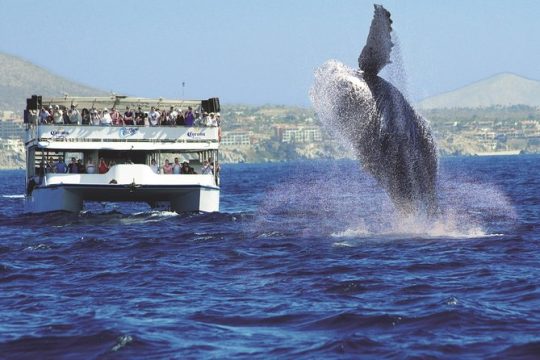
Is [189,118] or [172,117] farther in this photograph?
[172,117]

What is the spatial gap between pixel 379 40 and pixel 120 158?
61.2 ft

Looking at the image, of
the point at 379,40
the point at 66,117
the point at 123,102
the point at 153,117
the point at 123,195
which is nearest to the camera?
the point at 379,40

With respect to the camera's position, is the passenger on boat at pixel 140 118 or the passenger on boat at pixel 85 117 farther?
the passenger on boat at pixel 140 118

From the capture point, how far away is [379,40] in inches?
848

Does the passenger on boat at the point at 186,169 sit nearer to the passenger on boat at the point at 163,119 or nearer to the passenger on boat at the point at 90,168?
the passenger on boat at the point at 163,119

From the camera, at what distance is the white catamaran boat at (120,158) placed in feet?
118

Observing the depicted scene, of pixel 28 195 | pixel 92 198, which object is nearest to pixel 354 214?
pixel 92 198

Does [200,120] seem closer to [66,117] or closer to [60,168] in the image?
[66,117]

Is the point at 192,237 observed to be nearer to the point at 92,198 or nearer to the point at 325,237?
the point at 325,237

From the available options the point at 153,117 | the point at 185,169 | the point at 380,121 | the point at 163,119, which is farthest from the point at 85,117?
the point at 380,121

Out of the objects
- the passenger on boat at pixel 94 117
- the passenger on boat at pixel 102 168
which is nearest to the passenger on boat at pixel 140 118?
the passenger on boat at pixel 94 117

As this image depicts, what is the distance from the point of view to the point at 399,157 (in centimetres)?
2395

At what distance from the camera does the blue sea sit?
49.1 feet

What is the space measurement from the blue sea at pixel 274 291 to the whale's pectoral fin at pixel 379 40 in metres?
3.82
